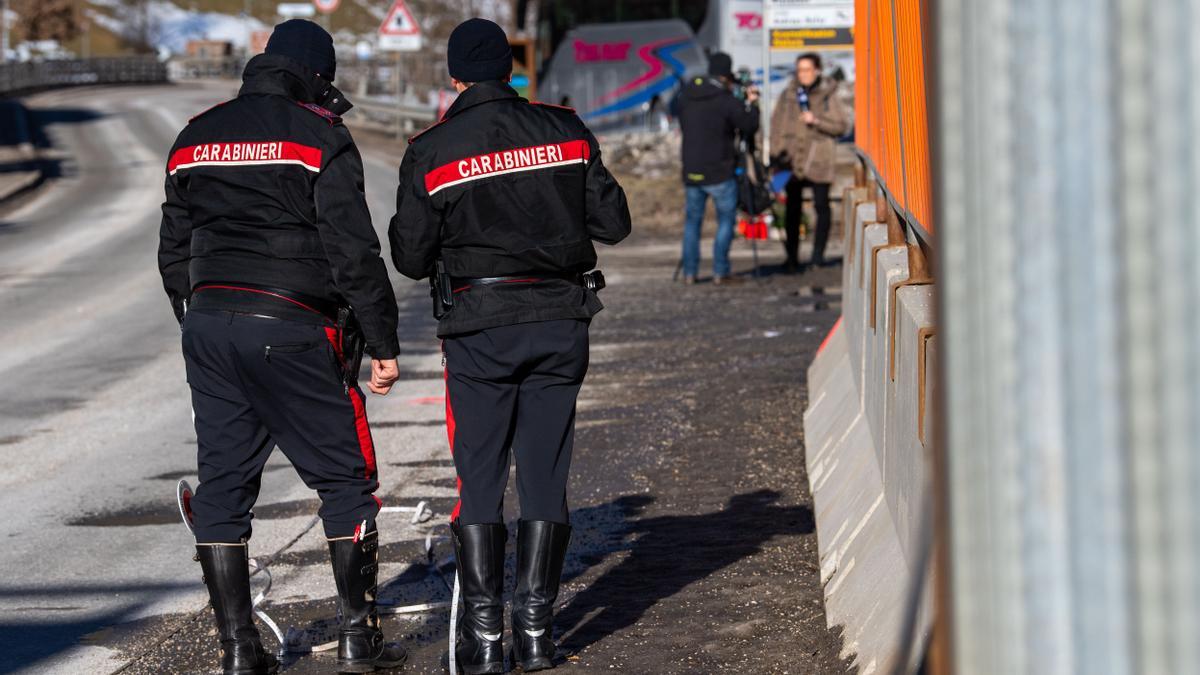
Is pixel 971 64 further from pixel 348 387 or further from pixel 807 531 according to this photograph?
pixel 807 531

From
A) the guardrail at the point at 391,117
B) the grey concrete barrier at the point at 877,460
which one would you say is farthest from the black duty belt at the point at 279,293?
the guardrail at the point at 391,117

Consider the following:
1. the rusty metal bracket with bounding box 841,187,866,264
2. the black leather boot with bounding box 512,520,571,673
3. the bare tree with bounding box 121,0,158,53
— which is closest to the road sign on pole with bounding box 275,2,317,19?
the rusty metal bracket with bounding box 841,187,866,264

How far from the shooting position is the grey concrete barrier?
4.02 meters

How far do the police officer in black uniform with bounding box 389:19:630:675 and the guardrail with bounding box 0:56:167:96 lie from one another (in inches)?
2046

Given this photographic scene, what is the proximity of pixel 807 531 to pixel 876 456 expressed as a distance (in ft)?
3.02

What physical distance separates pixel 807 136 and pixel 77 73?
184 feet

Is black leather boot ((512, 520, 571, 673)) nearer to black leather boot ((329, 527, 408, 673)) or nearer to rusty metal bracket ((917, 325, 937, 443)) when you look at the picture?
black leather boot ((329, 527, 408, 673))

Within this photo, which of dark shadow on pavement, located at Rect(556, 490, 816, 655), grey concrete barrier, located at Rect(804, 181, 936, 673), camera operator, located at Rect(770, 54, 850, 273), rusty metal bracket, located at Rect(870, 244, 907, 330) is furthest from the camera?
camera operator, located at Rect(770, 54, 850, 273)

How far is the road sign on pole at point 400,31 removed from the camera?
97.7 feet

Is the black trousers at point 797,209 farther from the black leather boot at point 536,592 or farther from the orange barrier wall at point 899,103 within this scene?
the black leather boot at point 536,592

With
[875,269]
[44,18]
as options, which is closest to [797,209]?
[875,269]

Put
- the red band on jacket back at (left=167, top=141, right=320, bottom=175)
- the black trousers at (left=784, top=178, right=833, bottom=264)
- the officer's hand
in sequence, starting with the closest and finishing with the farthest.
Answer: the red band on jacket back at (left=167, top=141, right=320, bottom=175), the officer's hand, the black trousers at (left=784, top=178, right=833, bottom=264)

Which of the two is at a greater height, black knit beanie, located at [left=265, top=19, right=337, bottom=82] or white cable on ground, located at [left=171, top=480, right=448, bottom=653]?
black knit beanie, located at [left=265, top=19, right=337, bottom=82]

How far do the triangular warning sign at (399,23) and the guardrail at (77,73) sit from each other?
27710 millimetres
